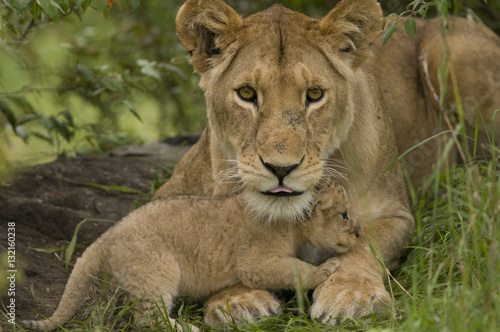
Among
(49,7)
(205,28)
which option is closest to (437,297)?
(205,28)

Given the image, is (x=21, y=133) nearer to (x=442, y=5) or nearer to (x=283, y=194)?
(x=283, y=194)

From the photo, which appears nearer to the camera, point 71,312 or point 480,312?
point 480,312

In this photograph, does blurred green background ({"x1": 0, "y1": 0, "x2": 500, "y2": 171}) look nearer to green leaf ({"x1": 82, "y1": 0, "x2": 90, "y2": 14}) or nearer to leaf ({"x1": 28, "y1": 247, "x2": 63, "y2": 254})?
green leaf ({"x1": 82, "y1": 0, "x2": 90, "y2": 14})

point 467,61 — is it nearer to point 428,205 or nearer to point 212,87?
point 428,205

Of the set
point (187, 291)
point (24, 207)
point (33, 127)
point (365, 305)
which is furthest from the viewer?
point (33, 127)

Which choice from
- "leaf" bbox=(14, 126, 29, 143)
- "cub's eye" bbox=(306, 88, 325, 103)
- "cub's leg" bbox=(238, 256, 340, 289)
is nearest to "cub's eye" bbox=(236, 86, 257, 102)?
"cub's eye" bbox=(306, 88, 325, 103)

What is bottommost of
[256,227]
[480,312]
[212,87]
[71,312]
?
[71,312]

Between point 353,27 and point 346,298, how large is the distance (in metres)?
1.35

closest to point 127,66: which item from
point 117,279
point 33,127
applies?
point 33,127

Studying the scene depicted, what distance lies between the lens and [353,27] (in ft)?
11.6

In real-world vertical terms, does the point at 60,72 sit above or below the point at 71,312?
above

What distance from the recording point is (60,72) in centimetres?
558

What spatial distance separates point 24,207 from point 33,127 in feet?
9.97

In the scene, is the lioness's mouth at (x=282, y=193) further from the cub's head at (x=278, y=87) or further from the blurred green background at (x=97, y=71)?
the blurred green background at (x=97, y=71)
